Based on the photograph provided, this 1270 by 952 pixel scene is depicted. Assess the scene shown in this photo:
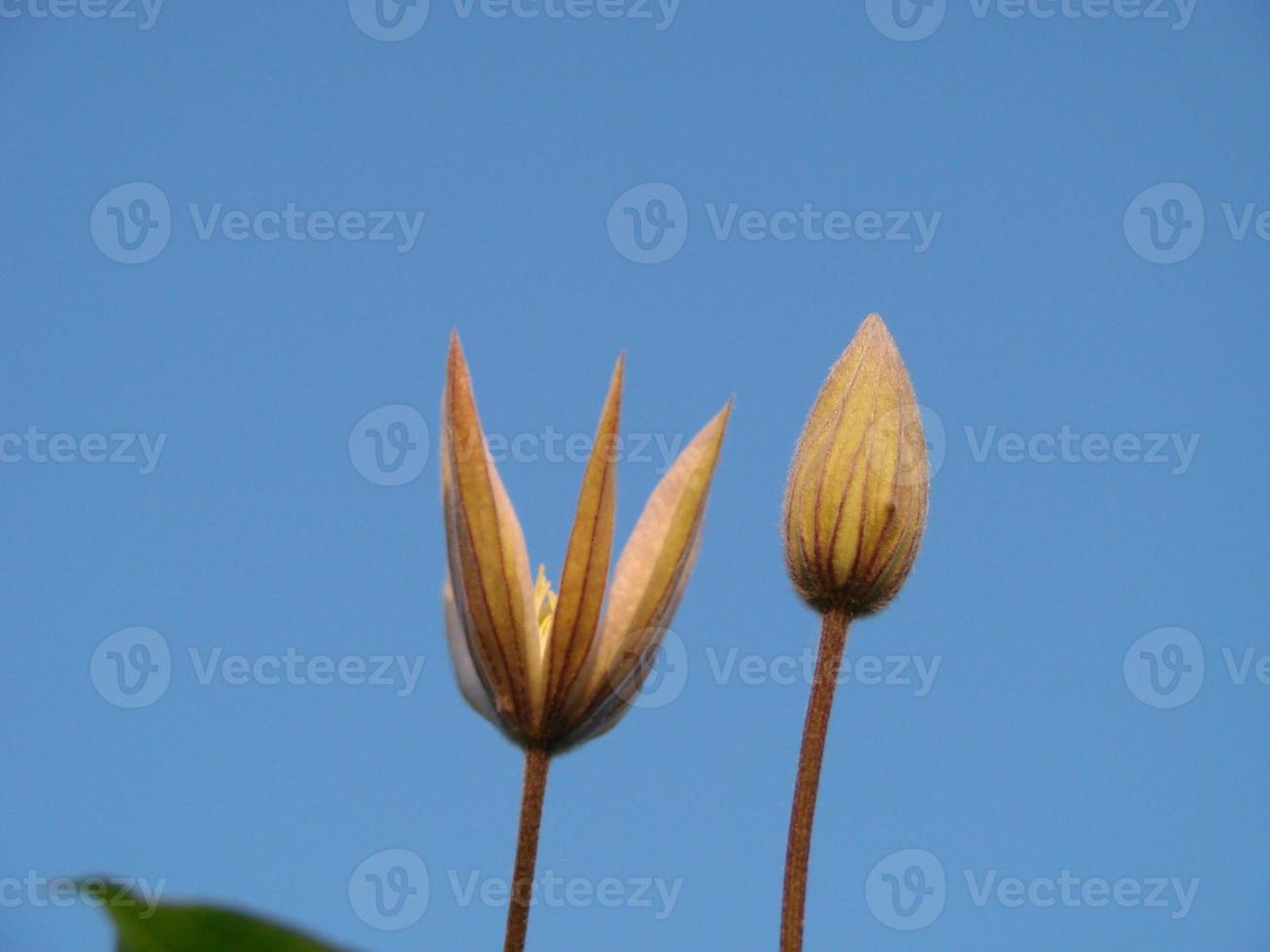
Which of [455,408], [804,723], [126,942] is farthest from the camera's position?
[455,408]

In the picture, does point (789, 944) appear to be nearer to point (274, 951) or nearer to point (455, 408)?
point (274, 951)

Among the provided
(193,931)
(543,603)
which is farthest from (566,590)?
(193,931)

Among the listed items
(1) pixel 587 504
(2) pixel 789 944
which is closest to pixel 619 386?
(1) pixel 587 504

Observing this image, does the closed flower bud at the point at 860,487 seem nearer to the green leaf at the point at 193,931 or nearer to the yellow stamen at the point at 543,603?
the yellow stamen at the point at 543,603

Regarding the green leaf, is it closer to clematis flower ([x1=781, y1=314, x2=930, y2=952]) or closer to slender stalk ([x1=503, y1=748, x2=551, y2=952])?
slender stalk ([x1=503, y1=748, x2=551, y2=952])

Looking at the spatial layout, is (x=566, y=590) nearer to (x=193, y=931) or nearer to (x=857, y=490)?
(x=857, y=490)

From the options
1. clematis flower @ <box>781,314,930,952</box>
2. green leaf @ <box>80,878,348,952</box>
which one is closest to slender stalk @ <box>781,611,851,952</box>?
clematis flower @ <box>781,314,930,952</box>

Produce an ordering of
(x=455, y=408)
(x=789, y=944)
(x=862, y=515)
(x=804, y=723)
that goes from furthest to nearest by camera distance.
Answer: (x=862, y=515) < (x=455, y=408) < (x=804, y=723) < (x=789, y=944)
